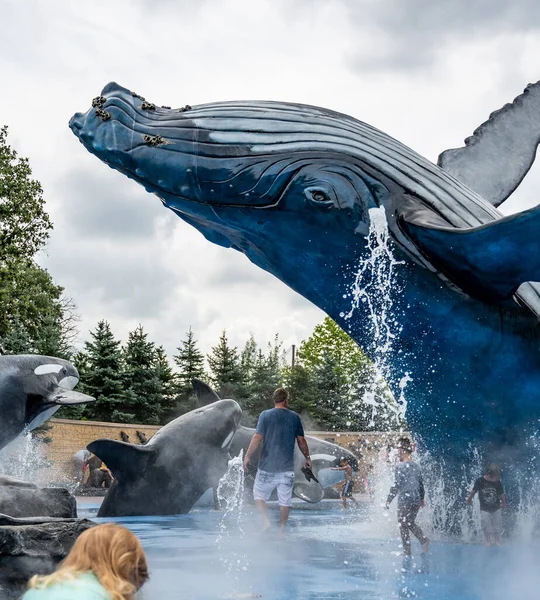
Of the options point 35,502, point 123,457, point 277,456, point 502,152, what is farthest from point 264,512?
point 502,152

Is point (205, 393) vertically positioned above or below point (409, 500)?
above

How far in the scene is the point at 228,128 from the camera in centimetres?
539

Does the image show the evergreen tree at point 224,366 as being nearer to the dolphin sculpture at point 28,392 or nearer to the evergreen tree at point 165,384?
the evergreen tree at point 165,384

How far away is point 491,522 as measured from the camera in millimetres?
5887

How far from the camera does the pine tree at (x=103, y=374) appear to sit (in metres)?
36.2

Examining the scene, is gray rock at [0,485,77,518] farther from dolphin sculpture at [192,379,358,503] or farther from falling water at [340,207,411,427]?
dolphin sculpture at [192,379,358,503]

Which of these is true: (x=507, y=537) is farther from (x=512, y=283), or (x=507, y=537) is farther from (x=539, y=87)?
(x=539, y=87)

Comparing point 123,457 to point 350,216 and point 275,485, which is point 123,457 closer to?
point 275,485

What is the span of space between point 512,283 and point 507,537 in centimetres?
236

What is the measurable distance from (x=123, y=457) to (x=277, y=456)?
3.25m

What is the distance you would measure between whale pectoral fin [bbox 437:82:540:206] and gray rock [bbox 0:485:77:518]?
14.7 feet

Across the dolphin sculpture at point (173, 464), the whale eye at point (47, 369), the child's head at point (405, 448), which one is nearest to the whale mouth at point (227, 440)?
the dolphin sculpture at point (173, 464)

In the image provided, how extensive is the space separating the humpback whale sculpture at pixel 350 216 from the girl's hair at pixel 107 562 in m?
3.34

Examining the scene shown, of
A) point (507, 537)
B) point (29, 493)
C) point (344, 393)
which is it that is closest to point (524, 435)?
point (507, 537)
